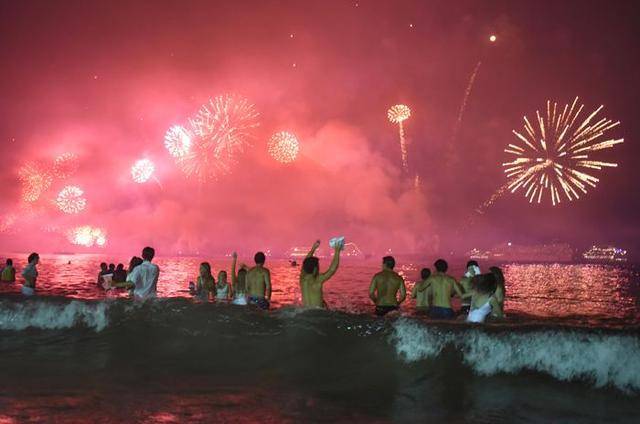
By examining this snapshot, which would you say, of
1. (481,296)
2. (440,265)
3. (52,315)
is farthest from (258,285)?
(481,296)

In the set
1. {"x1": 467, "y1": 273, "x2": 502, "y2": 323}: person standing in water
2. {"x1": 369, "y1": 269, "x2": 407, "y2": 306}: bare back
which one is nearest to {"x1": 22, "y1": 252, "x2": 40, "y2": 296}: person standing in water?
{"x1": 369, "y1": 269, "x2": 407, "y2": 306}: bare back

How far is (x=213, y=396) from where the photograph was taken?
25.6ft

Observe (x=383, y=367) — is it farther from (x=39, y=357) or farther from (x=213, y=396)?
(x=39, y=357)

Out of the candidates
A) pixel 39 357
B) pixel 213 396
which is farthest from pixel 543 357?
pixel 39 357

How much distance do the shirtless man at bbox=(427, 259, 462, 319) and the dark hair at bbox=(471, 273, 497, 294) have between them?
1.83m

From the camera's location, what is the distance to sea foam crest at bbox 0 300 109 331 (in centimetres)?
1282

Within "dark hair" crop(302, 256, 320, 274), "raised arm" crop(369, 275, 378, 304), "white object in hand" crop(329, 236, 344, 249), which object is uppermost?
"white object in hand" crop(329, 236, 344, 249)

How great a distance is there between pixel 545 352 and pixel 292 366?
5178 millimetres

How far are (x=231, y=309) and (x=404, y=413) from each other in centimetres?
662

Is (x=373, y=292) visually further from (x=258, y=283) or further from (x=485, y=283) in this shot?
(x=485, y=283)

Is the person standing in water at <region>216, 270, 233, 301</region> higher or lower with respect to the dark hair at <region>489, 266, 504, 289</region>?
lower

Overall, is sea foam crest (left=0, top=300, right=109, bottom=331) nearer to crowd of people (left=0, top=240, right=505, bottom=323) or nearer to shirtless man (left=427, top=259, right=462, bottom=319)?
crowd of people (left=0, top=240, right=505, bottom=323)

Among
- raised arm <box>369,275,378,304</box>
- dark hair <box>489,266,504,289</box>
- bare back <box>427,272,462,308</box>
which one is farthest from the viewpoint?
raised arm <box>369,275,378,304</box>

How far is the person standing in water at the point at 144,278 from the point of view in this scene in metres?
12.3
